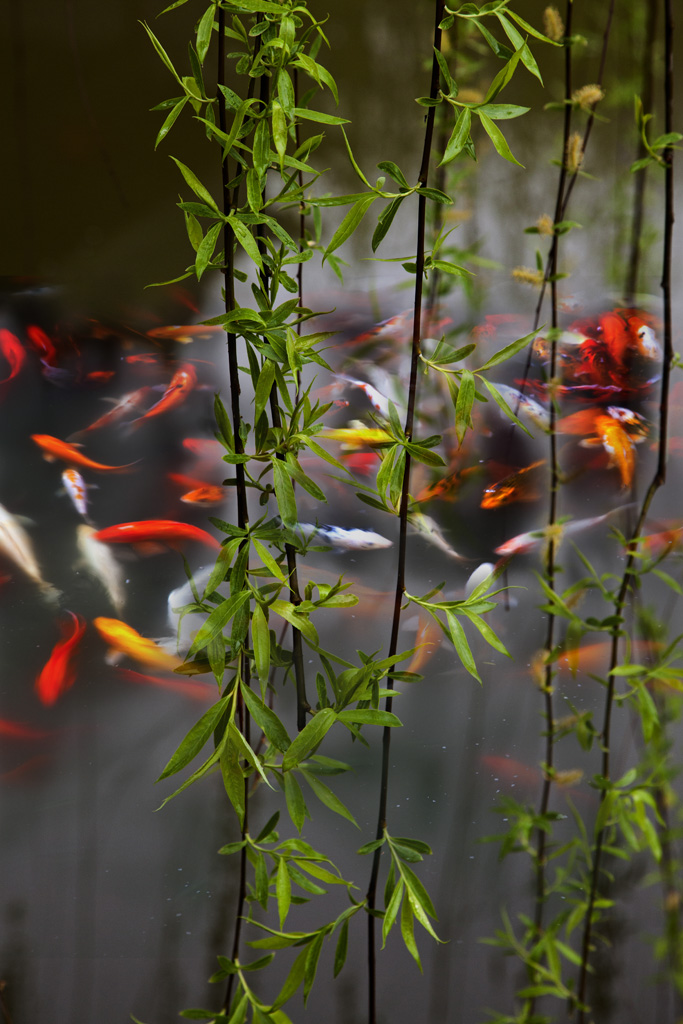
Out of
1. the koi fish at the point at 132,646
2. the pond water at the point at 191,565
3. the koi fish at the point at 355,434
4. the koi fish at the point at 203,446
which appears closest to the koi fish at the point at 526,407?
the pond water at the point at 191,565

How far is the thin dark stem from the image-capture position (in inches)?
26.4

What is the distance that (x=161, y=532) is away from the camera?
65cm

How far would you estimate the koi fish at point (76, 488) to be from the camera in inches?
25.5

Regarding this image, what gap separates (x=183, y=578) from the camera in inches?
25.3

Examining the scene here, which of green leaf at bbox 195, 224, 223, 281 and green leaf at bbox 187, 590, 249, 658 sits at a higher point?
green leaf at bbox 195, 224, 223, 281

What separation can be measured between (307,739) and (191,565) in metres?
0.31

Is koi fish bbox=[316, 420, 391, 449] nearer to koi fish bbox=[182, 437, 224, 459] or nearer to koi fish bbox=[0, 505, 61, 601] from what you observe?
koi fish bbox=[182, 437, 224, 459]

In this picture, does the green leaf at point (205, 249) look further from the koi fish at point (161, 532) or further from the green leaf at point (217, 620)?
the koi fish at point (161, 532)

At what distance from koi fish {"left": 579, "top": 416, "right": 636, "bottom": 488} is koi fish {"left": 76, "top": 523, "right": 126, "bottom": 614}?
0.45 meters

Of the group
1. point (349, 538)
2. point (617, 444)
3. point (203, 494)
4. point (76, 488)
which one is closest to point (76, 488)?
point (76, 488)

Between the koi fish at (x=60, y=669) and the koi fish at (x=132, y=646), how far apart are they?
0.02 meters

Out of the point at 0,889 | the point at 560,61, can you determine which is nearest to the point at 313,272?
the point at 560,61

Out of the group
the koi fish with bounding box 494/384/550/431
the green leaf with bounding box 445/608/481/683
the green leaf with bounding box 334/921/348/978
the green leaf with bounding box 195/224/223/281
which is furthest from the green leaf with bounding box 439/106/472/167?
the green leaf with bounding box 334/921/348/978

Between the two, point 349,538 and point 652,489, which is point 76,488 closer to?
point 349,538
